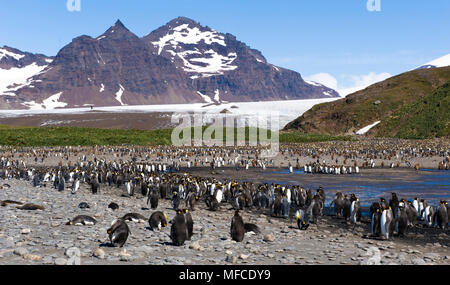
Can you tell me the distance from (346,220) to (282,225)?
7.65 ft

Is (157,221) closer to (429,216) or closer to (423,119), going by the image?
(429,216)

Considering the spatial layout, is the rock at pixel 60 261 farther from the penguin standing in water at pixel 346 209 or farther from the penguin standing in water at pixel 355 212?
the penguin standing in water at pixel 346 209

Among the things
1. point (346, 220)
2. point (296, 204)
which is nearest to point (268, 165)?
point (296, 204)

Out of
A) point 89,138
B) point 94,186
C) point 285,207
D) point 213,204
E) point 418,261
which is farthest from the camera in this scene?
point 89,138

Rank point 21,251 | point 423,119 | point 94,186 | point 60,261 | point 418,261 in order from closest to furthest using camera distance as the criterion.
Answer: point 60,261 → point 21,251 → point 418,261 → point 94,186 → point 423,119

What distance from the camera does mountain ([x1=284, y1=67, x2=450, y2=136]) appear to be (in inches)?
3430

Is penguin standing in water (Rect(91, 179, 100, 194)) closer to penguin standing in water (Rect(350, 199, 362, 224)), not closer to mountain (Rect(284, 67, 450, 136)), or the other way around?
penguin standing in water (Rect(350, 199, 362, 224))

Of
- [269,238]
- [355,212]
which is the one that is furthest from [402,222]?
[269,238]

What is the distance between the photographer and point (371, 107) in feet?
297

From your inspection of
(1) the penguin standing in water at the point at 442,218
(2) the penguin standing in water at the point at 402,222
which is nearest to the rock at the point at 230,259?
(2) the penguin standing in water at the point at 402,222

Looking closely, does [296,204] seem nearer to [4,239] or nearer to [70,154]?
[4,239]

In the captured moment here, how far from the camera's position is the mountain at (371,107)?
3430 inches
